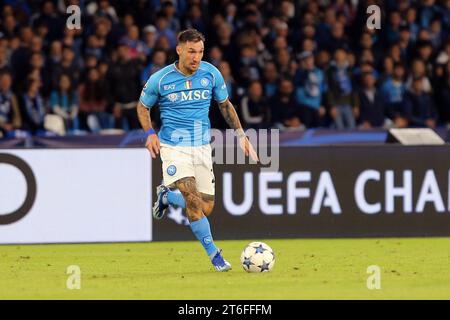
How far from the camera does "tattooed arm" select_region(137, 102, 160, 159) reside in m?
10.6

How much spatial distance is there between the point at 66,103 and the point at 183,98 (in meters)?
6.43

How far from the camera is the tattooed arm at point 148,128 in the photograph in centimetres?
1055

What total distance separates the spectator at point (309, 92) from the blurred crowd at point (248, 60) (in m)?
0.02

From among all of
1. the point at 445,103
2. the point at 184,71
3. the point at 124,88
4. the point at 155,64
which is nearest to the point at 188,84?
the point at 184,71

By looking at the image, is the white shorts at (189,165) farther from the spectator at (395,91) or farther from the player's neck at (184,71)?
the spectator at (395,91)

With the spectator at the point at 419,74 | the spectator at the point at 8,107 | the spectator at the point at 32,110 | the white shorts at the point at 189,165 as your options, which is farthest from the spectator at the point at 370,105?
the white shorts at the point at 189,165

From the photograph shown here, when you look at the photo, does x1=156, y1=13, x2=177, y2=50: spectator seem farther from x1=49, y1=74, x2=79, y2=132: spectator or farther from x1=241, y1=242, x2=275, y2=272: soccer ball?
x1=241, y1=242, x2=275, y2=272: soccer ball

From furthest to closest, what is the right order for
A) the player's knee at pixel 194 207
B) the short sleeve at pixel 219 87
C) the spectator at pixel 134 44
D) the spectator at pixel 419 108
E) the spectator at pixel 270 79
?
the spectator at pixel 419 108
the spectator at pixel 270 79
the spectator at pixel 134 44
the short sleeve at pixel 219 87
the player's knee at pixel 194 207

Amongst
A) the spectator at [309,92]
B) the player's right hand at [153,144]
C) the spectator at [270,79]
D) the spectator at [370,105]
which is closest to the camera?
the player's right hand at [153,144]

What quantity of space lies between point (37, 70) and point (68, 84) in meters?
0.49

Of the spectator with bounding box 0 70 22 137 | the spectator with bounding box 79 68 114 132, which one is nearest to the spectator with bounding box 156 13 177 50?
the spectator with bounding box 79 68 114 132

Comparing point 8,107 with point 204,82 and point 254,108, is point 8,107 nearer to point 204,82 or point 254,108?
point 254,108

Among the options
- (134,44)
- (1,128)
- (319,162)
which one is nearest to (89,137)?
(1,128)

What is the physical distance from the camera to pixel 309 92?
18.4 meters
